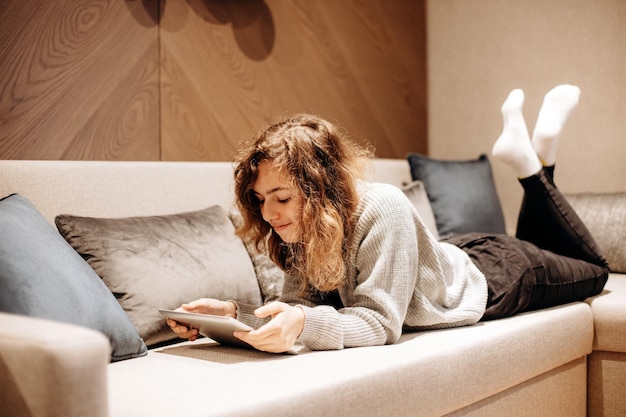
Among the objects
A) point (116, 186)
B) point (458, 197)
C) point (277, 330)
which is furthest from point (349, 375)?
point (458, 197)

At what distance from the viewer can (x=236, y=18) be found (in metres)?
2.73

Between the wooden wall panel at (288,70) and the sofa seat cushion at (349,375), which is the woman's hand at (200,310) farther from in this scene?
the wooden wall panel at (288,70)

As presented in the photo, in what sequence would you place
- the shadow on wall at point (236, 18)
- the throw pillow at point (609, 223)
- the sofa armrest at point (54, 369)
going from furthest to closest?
the throw pillow at point (609, 223) → the shadow on wall at point (236, 18) → the sofa armrest at point (54, 369)

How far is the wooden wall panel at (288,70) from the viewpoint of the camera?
2.54 m

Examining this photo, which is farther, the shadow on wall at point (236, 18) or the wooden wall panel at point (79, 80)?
the shadow on wall at point (236, 18)

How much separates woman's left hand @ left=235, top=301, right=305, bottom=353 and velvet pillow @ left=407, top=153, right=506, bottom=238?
62.9 inches

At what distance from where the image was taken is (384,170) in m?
2.89

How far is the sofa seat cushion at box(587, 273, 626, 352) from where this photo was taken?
6.59ft

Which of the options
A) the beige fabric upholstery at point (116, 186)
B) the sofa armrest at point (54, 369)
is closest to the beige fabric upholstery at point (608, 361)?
the beige fabric upholstery at point (116, 186)

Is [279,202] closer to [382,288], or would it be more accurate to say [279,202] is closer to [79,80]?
[382,288]

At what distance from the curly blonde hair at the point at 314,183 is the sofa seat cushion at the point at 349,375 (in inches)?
8.6

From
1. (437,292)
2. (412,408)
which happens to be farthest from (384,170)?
(412,408)

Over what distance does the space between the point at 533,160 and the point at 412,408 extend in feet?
3.94

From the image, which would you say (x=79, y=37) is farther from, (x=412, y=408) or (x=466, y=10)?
(x=466, y=10)
